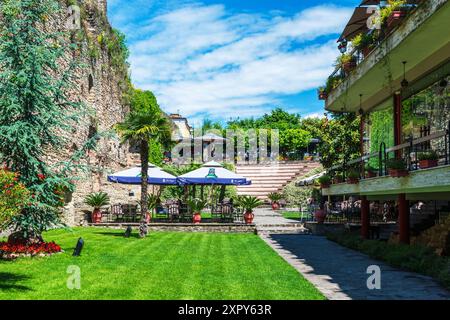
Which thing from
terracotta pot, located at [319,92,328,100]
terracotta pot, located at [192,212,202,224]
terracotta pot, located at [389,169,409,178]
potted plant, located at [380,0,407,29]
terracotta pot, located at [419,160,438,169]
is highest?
potted plant, located at [380,0,407,29]

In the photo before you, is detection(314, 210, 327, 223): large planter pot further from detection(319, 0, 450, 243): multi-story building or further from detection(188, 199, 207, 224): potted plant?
detection(188, 199, 207, 224): potted plant

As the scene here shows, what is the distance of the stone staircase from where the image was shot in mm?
50969

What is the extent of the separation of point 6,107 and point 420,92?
43.2 feet

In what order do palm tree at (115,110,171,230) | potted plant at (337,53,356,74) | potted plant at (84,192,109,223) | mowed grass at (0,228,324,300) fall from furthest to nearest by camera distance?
potted plant at (84,192,109,223)
palm tree at (115,110,171,230)
potted plant at (337,53,356,74)
mowed grass at (0,228,324,300)

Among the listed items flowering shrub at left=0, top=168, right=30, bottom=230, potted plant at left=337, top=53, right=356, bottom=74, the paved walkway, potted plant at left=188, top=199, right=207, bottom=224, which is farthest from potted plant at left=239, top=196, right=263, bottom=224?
flowering shrub at left=0, top=168, right=30, bottom=230

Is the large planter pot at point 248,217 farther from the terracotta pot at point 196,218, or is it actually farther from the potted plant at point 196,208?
the terracotta pot at point 196,218

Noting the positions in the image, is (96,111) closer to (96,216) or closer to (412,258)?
(96,216)

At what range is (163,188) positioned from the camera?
40.0 m

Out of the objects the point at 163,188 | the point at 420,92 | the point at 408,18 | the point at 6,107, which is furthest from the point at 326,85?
the point at 163,188


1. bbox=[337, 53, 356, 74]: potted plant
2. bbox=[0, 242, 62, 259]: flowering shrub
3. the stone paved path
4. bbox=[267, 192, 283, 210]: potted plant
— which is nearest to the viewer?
the stone paved path

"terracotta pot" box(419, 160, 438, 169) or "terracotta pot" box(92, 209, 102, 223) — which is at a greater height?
"terracotta pot" box(419, 160, 438, 169)

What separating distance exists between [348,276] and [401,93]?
9055mm

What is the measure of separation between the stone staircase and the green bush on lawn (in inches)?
1321

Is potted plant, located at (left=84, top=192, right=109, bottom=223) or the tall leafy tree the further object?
potted plant, located at (left=84, top=192, right=109, bottom=223)
